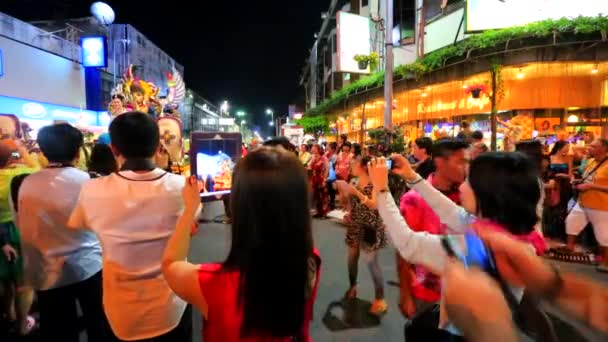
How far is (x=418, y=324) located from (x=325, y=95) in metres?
40.4

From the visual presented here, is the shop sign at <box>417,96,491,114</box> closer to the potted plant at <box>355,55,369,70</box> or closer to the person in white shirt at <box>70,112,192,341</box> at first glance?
the potted plant at <box>355,55,369,70</box>

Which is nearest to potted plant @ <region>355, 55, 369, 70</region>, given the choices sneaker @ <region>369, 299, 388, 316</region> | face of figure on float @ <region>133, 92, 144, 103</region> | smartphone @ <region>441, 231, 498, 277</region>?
face of figure on float @ <region>133, 92, 144, 103</region>

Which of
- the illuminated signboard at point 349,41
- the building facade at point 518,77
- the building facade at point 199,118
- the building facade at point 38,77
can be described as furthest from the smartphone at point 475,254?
the building facade at point 199,118

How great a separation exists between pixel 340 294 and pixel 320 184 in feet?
17.6

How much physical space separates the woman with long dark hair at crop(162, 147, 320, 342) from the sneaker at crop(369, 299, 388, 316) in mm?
3114

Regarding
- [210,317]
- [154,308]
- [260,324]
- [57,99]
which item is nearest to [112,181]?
[154,308]

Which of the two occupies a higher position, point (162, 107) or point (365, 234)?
point (162, 107)

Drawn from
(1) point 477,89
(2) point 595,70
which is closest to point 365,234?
(1) point 477,89

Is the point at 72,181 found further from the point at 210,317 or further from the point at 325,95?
the point at 325,95

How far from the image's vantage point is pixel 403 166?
230 centimetres

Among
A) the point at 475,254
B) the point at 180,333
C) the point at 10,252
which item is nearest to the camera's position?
the point at 475,254

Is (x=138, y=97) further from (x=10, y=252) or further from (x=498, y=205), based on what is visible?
(x=498, y=205)

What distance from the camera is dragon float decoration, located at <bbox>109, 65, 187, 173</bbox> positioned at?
559 cm

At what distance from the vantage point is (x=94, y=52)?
64.1ft
